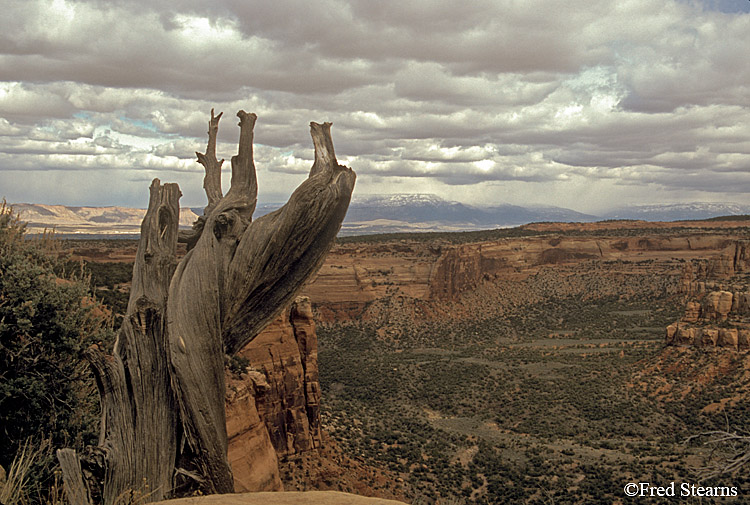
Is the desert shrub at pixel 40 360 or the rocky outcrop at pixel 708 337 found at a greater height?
the desert shrub at pixel 40 360

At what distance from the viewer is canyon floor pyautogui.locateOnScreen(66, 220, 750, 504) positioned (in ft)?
69.6

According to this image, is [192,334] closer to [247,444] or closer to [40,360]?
[40,360]

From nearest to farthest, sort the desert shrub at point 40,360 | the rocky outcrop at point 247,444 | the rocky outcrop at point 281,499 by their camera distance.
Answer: the rocky outcrop at point 281,499
the desert shrub at point 40,360
the rocky outcrop at point 247,444

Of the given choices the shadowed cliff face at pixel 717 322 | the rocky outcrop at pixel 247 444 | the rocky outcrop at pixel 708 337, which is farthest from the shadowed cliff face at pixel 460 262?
the rocky outcrop at pixel 247 444

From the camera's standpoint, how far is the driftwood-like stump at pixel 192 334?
6.93m

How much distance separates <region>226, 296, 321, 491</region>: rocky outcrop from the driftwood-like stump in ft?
20.6

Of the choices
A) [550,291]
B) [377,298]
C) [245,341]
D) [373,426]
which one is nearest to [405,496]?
[373,426]

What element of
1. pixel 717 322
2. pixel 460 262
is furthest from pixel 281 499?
pixel 460 262

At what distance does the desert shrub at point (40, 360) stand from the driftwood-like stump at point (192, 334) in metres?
2.80

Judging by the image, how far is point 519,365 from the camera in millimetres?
43281

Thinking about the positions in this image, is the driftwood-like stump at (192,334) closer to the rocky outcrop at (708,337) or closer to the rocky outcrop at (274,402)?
the rocky outcrop at (274,402)

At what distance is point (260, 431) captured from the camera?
48.8 feet

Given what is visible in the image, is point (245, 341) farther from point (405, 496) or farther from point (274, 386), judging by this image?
point (405, 496)

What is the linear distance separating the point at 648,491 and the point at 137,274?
1872 centimetres
